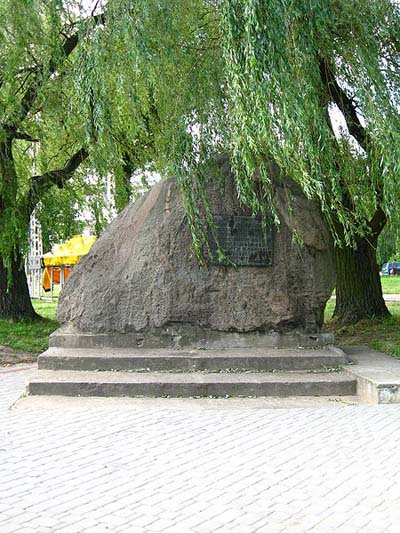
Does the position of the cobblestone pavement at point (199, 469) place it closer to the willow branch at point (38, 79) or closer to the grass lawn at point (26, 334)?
the grass lawn at point (26, 334)

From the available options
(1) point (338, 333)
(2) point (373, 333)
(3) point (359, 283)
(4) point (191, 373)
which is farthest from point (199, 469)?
(3) point (359, 283)

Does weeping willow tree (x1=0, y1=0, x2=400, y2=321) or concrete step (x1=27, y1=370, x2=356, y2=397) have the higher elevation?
weeping willow tree (x1=0, y1=0, x2=400, y2=321)

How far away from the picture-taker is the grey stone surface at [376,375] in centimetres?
609

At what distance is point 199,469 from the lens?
161 inches

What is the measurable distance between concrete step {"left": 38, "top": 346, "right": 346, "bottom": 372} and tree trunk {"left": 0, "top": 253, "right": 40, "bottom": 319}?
4.67m

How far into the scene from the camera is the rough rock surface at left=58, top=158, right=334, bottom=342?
24.8ft

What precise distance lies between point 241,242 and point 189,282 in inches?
33.0

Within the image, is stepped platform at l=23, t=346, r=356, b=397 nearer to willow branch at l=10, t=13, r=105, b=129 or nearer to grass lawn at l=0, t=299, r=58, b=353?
grass lawn at l=0, t=299, r=58, b=353

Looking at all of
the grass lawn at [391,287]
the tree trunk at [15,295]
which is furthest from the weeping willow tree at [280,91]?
the grass lawn at [391,287]

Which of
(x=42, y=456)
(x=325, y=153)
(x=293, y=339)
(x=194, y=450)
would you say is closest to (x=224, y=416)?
(x=194, y=450)

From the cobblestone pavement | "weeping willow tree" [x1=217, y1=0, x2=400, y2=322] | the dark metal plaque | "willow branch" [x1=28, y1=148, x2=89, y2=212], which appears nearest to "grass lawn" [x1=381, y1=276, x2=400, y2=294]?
"willow branch" [x1=28, y1=148, x2=89, y2=212]

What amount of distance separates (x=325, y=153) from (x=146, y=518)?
4634 millimetres

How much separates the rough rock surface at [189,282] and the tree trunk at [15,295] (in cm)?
401

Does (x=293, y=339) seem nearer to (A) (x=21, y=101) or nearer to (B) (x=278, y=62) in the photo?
(B) (x=278, y=62)
